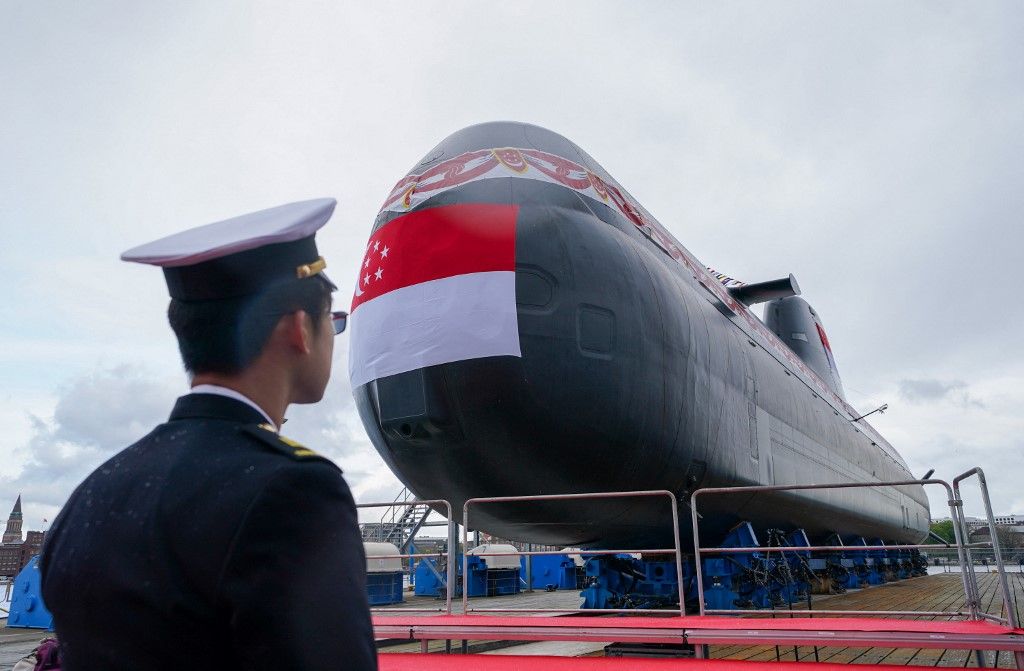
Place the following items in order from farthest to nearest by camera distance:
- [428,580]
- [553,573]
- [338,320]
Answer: [553,573]
[428,580]
[338,320]

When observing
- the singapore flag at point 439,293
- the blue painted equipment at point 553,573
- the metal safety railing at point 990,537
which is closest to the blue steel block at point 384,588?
the blue painted equipment at point 553,573

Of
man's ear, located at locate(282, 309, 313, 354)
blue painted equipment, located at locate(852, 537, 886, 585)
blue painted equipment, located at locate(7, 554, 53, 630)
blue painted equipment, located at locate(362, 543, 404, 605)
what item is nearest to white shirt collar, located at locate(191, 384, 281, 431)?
man's ear, located at locate(282, 309, 313, 354)

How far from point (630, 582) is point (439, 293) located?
173 inches

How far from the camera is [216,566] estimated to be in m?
1.04

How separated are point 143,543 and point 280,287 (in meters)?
0.53

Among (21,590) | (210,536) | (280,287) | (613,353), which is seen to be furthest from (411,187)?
(21,590)

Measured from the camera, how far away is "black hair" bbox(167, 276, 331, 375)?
4.41ft

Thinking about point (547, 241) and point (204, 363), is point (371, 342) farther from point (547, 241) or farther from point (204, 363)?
point (204, 363)

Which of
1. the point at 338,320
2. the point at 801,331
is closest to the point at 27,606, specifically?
the point at 338,320

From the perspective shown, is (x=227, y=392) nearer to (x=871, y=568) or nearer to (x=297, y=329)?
(x=297, y=329)

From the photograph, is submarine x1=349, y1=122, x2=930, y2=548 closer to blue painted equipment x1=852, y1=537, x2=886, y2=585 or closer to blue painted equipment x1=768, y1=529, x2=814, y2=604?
blue painted equipment x1=768, y1=529, x2=814, y2=604

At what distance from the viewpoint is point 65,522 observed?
1.28 meters

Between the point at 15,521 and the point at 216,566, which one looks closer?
the point at 216,566

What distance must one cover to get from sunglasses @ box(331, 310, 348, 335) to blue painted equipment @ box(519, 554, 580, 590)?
1870 cm
